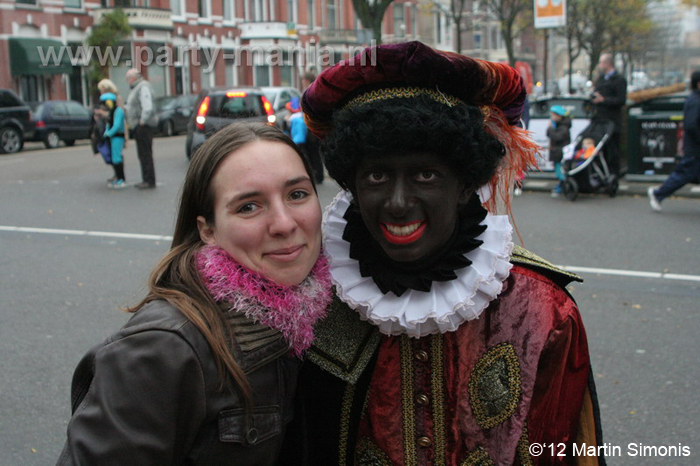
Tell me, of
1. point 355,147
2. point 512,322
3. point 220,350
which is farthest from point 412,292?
point 220,350

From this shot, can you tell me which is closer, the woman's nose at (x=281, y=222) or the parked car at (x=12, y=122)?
the woman's nose at (x=281, y=222)

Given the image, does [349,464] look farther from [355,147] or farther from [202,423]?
[355,147]

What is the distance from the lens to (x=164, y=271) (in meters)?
1.94

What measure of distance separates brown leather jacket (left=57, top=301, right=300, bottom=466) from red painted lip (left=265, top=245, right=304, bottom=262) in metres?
0.23

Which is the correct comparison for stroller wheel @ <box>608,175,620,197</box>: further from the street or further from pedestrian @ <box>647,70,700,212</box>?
pedestrian @ <box>647,70,700,212</box>

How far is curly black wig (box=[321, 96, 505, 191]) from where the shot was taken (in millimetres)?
1850

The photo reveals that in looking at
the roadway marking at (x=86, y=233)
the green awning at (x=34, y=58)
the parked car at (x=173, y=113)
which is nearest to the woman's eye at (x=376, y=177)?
the roadway marking at (x=86, y=233)

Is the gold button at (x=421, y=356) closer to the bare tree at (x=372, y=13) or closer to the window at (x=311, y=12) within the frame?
the bare tree at (x=372, y=13)

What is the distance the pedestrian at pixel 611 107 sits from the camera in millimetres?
11414

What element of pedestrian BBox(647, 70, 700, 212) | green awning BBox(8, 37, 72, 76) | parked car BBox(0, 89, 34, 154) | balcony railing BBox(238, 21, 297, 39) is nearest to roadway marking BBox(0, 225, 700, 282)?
pedestrian BBox(647, 70, 700, 212)

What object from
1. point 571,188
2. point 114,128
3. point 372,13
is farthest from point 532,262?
point 372,13

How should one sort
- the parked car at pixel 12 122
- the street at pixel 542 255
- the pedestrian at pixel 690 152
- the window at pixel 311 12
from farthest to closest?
the window at pixel 311 12 → the parked car at pixel 12 122 → the pedestrian at pixel 690 152 → the street at pixel 542 255

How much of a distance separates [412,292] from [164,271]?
25.2 inches

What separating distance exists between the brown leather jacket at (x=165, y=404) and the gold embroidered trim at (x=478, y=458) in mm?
504
